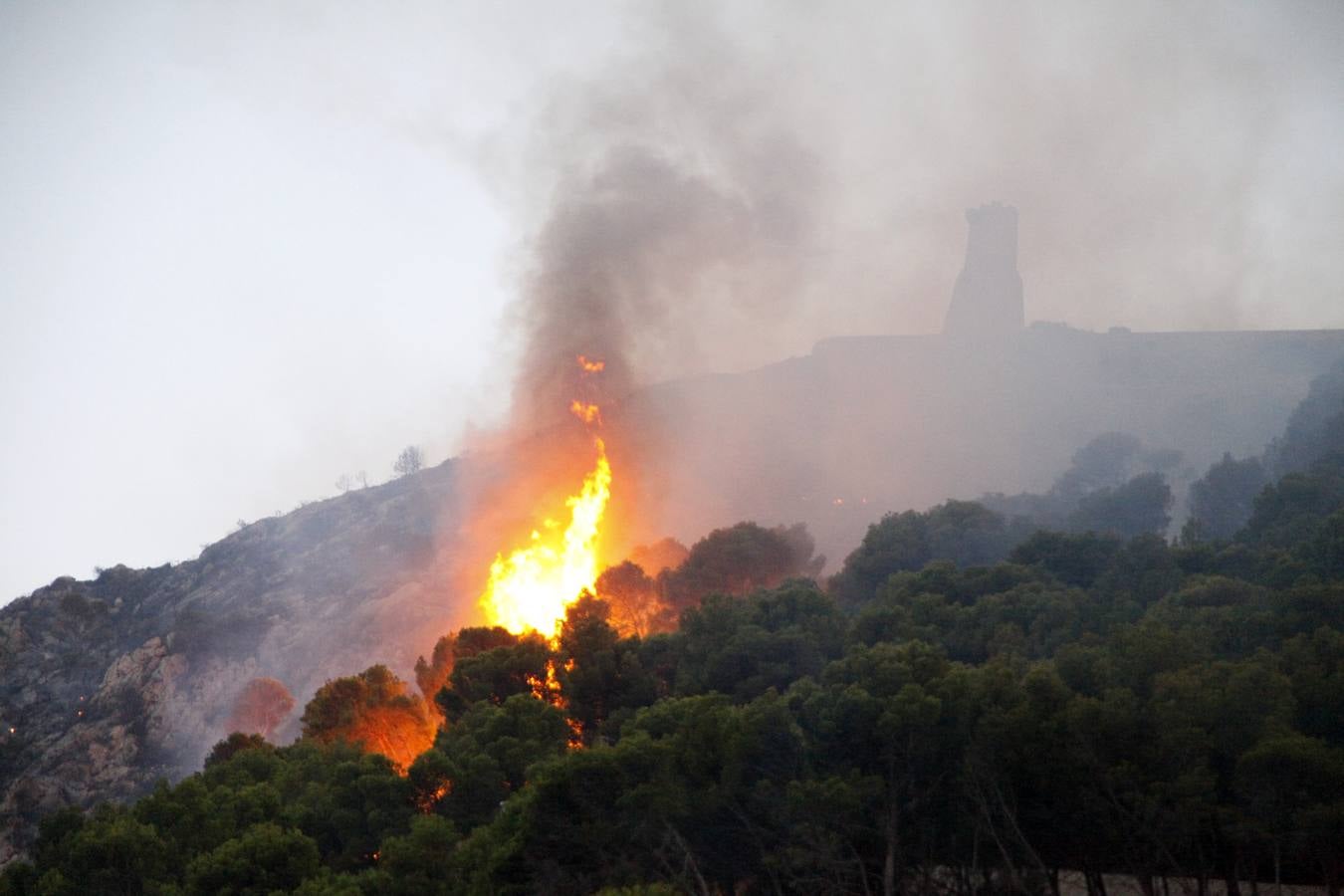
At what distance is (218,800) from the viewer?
34344mm

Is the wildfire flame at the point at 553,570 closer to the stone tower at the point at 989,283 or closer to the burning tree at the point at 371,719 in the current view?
the burning tree at the point at 371,719

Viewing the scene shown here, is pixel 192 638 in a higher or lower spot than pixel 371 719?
higher

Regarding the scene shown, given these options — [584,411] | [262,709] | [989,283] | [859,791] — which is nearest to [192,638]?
[262,709]

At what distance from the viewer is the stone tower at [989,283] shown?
488ft

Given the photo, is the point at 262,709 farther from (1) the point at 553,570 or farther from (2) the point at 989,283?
(2) the point at 989,283

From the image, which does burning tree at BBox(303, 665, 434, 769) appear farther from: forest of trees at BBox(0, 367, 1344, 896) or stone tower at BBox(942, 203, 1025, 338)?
stone tower at BBox(942, 203, 1025, 338)

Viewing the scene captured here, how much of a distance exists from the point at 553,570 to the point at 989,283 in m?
104

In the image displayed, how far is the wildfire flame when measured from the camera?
213 feet

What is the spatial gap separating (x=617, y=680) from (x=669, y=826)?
54.3 feet

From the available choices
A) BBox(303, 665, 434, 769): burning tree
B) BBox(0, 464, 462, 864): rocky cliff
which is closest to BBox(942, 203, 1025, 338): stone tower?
BBox(0, 464, 462, 864): rocky cliff

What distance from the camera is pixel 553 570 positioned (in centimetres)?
6569

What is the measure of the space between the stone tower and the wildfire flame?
91916mm

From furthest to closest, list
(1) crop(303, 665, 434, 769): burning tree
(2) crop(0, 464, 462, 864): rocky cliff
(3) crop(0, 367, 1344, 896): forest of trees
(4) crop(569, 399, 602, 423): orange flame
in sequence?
(2) crop(0, 464, 462, 864): rocky cliff → (4) crop(569, 399, 602, 423): orange flame → (1) crop(303, 665, 434, 769): burning tree → (3) crop(0, 367, 1344, 896): forest of trees

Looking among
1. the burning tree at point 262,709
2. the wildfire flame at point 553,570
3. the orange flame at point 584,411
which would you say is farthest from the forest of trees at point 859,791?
the burning tree at point 262,709
